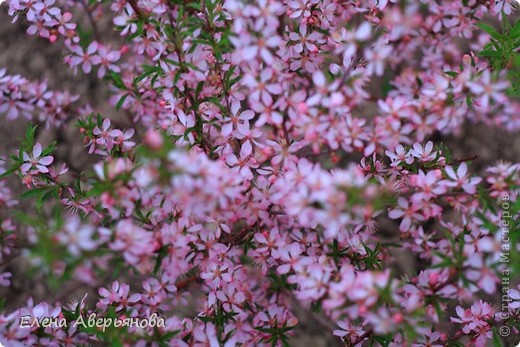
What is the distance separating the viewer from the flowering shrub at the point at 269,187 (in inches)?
76.4

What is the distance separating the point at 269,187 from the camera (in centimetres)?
254

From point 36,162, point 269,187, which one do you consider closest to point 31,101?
point 36,162

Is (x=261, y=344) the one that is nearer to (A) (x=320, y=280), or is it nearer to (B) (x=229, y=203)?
(A) (x=320, y=280)

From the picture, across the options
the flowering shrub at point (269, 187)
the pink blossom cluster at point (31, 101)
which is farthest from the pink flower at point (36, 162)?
the pink blossom cluster at point (31, 101)

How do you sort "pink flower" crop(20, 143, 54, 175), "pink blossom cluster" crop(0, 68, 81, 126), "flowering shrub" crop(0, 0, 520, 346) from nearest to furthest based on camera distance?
"flowering shrub" crop(0, 0, 520, 346), "pink flower" crop(20, 143, 54, 175), "pink blossom cluster" crop(0, 68, 81, 126)

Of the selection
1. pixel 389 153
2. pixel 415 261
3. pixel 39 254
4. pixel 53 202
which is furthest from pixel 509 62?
pixel 53 202

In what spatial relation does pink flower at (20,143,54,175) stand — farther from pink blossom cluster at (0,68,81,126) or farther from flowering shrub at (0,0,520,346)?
pink blossom cluster at (0,68,81,126)

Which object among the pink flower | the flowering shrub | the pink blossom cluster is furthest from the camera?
the pink blossom cluster

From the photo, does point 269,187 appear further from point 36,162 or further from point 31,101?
point 31,101

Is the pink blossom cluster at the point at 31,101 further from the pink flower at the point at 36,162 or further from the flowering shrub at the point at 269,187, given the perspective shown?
the pink flower at the point at 36,162

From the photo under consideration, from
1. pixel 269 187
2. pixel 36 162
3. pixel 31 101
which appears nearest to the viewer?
pixel 269 187

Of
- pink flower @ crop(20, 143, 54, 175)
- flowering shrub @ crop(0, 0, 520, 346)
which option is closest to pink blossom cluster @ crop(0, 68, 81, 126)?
flowering shrub @ crop(0, 0, 520, 346)

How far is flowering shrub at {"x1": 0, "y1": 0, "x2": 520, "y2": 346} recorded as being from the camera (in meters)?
1.94

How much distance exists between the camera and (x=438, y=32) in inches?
142
